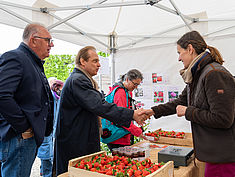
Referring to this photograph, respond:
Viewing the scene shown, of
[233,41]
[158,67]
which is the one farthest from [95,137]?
[233,41]

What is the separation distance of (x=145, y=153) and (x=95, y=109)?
68cm

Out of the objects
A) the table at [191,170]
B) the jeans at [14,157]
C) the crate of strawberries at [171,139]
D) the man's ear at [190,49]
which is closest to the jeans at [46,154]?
the crate of strawberries at [171,139]

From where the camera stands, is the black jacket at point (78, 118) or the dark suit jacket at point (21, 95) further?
the black jacket at point (78, 118)

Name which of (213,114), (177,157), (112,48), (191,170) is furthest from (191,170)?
(112,48)

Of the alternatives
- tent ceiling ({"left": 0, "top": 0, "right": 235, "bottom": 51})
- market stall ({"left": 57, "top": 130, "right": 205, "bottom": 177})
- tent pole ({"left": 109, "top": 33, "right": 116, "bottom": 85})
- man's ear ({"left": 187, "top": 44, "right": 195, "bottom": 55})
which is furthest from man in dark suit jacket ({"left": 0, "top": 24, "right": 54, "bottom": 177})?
tent pole ({"left": 109, "top": 33, "right": 116, "bottom": 85})

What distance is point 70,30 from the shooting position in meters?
3.71

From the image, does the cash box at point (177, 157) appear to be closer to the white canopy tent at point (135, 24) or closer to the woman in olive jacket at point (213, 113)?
the woman in olive jacket at point (213, 113)

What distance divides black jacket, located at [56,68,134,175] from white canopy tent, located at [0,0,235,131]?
5.15 ft

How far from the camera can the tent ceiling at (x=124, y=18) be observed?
2.96 metres

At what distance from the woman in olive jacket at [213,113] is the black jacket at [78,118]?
0.74 metres

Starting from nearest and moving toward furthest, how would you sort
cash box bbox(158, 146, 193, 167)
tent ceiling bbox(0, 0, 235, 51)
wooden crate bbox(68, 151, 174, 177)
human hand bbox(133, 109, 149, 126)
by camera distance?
wooden crate bbox(68, 151, 174, 177)
cash box bbox(158, 146, 193, 167)
human hand bbox(133, 109, 149, 126)
tent ceiling bbox(0, 0, 235, 51)

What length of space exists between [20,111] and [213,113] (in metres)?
1.43

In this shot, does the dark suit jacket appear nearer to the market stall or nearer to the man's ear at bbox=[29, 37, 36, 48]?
the man's ear at bbox=[29, 37, 36, 48]

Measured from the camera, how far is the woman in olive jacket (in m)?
1.36
